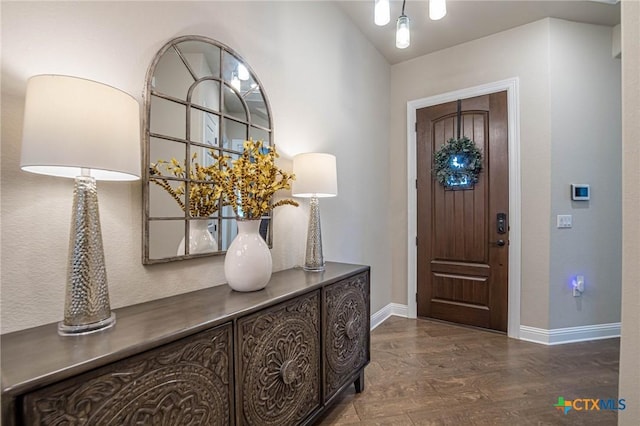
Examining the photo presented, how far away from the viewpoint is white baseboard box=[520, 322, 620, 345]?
2.66m

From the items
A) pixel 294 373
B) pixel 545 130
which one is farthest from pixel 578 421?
pixel 545 130

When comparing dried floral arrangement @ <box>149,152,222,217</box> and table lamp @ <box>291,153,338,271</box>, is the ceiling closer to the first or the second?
table lamp @ <box>291,153,338,271</box>

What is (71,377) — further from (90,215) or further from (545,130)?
(545,130)

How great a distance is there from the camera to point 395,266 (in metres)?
3.46

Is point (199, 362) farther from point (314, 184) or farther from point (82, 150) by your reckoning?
point (314, 184)

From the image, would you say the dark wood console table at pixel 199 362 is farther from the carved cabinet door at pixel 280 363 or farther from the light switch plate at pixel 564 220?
the light switch plate at pixel 564 220

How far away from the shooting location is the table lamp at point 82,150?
0.81 m

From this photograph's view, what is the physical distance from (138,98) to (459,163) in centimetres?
280

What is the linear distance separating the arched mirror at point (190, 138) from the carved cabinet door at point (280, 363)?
0.50m

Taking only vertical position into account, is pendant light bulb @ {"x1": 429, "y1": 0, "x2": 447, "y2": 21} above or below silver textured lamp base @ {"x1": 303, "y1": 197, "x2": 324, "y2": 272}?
above

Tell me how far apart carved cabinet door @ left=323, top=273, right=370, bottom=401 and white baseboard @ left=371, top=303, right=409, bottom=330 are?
120 cm

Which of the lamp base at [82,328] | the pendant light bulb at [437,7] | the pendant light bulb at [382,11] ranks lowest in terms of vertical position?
the lamp base at [82,328]

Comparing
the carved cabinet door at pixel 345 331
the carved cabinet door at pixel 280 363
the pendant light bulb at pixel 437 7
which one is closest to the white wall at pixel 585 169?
A: the pendant light bulb at pixel 437 7

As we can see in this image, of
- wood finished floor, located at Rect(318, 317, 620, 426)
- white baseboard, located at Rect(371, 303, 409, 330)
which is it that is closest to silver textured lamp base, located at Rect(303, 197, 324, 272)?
wood finished floor, located at Rect(318, 317, 620, 426)
